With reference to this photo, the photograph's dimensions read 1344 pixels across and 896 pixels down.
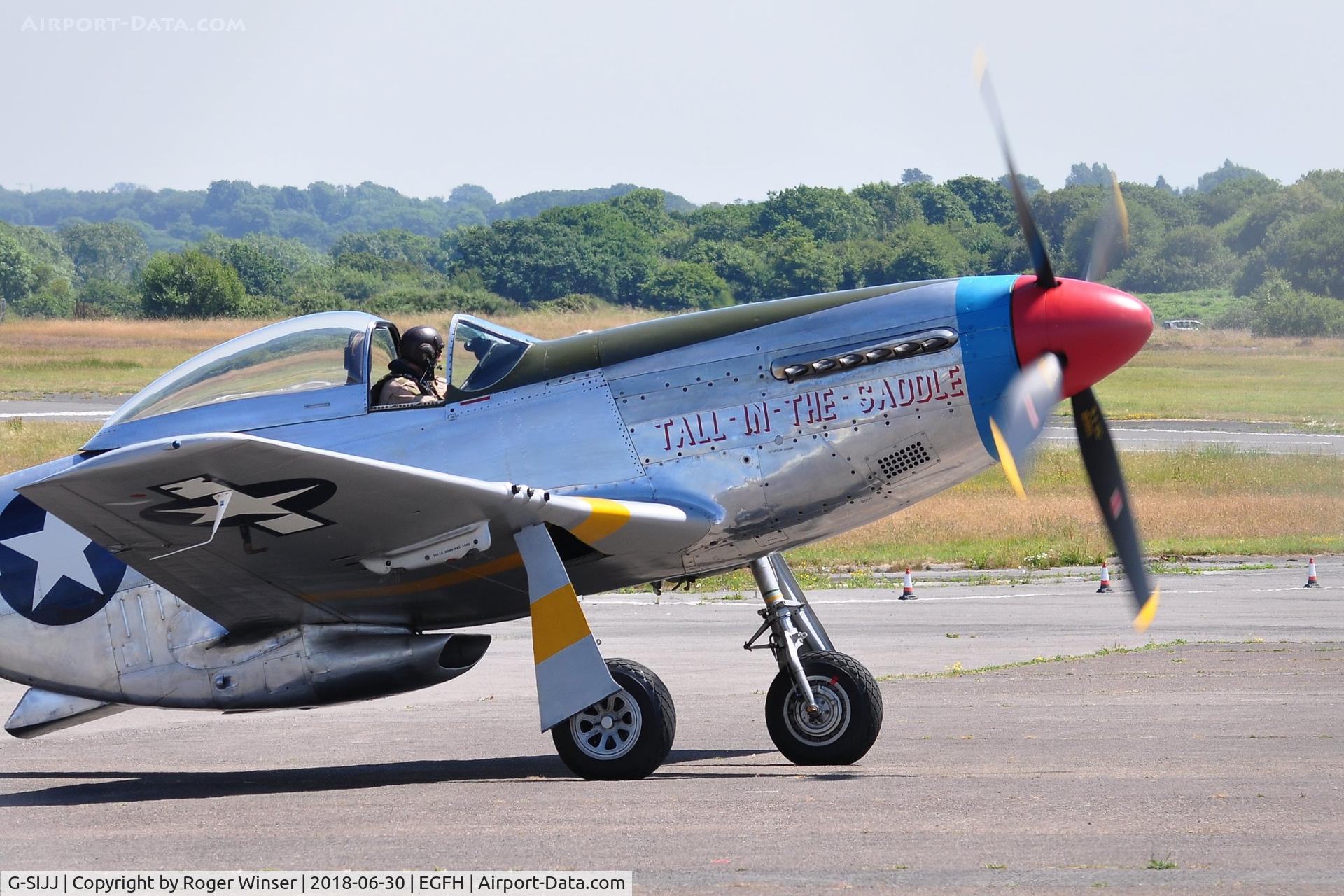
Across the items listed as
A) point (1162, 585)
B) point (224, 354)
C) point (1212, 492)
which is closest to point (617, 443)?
point (224, 354)

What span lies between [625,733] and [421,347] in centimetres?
268

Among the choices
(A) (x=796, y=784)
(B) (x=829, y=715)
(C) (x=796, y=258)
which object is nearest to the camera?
(A) (x=796, y=784)

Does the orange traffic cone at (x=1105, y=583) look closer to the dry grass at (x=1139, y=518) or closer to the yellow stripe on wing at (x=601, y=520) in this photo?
the dry grass at (x=1139, y=518)

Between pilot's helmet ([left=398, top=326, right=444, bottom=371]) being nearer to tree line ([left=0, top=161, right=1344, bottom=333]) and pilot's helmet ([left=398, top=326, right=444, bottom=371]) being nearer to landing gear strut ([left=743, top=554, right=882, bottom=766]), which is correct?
landing gear strut ([left=743, top=554, right=882, bottom=766])

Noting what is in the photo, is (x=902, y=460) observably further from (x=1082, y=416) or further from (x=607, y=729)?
(x=607, y=729)

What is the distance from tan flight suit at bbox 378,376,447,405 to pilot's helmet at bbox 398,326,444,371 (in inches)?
6.0

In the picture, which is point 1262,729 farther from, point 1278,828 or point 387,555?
point 387,555

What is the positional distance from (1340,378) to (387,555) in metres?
60.0

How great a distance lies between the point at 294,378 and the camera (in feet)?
30.8

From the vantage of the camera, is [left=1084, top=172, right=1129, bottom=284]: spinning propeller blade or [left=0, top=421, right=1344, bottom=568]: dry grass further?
[left=0, top=421, right=1344, bottom=568]: dry grass

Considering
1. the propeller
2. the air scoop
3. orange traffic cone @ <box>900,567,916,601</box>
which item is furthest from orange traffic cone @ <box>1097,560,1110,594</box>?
the air scoop

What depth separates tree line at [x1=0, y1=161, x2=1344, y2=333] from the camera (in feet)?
148

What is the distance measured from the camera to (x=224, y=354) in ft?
31.4

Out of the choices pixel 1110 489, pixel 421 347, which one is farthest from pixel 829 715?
pixel 421 347
